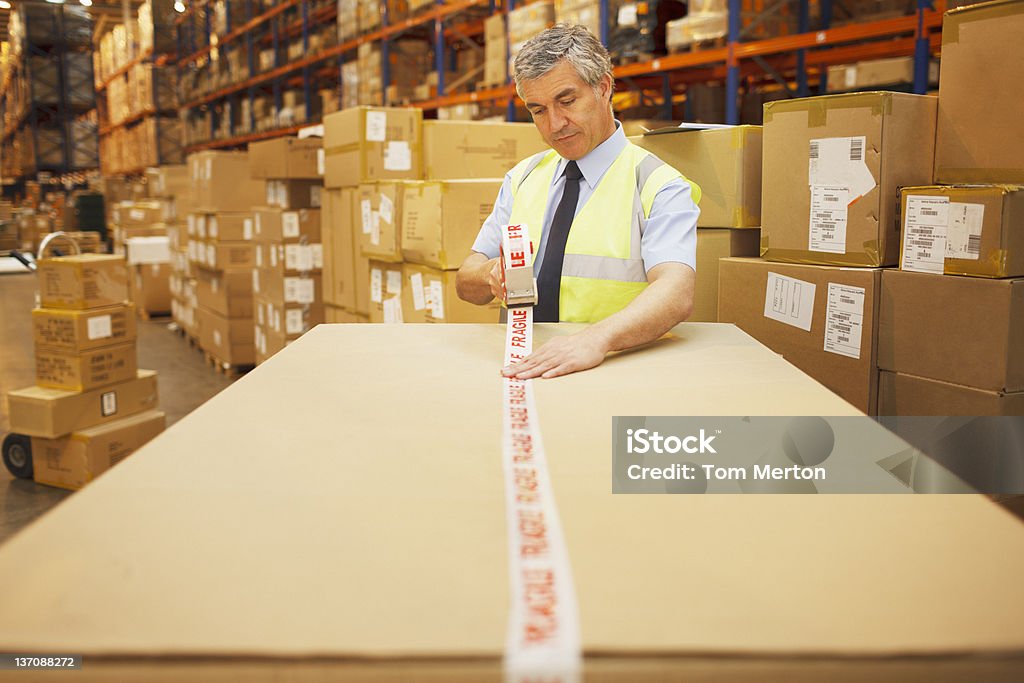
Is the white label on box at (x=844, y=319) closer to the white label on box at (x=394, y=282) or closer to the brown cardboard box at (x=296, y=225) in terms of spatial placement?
the white label on box at (x=394, y=282)

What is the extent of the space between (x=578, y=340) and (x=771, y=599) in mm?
898

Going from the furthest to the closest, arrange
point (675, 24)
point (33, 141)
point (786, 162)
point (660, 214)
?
point (33, 141) → point (675, 24) → point (786, 162) → point (660, 214)

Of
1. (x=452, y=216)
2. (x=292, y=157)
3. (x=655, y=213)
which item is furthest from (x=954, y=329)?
(x=292, y=157)

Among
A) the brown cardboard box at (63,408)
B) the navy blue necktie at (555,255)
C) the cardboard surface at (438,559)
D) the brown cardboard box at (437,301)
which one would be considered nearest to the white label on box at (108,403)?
the brown cardboard box at (63,408)

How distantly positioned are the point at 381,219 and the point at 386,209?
0.25 ft

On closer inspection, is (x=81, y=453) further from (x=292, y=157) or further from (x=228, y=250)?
(x=228, y=250)

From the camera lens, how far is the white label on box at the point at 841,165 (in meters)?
2.07

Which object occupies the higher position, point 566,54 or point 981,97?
point 566,54

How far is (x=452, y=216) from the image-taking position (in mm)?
3273

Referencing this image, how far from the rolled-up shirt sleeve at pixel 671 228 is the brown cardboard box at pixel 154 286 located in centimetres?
868

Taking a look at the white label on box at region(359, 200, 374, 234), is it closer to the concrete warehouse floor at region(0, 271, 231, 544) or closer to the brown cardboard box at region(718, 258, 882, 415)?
the concrete warehouse floor at region(0, 271, 231, 544)

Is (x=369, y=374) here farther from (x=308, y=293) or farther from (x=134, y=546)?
(x=308, y=293)

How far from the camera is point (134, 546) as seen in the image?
0.74m

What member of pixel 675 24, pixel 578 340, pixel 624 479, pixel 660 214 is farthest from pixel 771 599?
pixel 675 24
